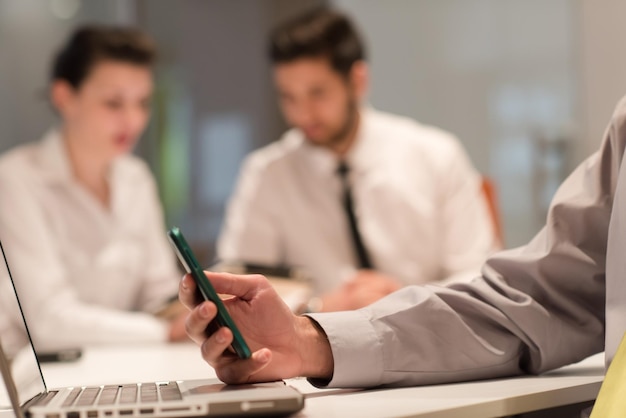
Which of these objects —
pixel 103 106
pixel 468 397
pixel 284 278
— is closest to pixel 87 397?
pixel 468 397

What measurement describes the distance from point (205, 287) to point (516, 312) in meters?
0.39

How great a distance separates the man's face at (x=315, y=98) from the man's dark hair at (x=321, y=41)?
0.08 feet

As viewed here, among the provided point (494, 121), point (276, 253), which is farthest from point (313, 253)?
point (494, 121)

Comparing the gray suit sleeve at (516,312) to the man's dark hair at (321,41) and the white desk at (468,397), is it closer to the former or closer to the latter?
the white desk at (468,397)

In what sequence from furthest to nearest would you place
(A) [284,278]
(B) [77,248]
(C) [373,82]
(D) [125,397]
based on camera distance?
(C) [373,82], (B) [77,248], (A) [284,278], (D) [125,397]

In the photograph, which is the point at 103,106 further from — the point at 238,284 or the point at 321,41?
the point at 238,284

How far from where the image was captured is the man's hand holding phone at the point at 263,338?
0.92m

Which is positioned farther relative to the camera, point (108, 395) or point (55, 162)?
point (55, 162)

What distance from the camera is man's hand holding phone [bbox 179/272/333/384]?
3.02ft

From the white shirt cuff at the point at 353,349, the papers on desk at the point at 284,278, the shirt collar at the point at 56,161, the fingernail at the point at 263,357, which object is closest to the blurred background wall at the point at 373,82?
the shirt collar at the point at 56,161

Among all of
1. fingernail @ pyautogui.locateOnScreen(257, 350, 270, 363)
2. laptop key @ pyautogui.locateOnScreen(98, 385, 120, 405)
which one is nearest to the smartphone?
fingernail @ pyautogui.locateOnScreen(257, 350, 270, 363)

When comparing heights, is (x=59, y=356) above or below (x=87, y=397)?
below

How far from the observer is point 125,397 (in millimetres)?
822

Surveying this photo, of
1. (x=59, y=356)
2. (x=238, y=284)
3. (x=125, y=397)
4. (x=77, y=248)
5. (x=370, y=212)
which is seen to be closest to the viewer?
(x=125, y=397)
